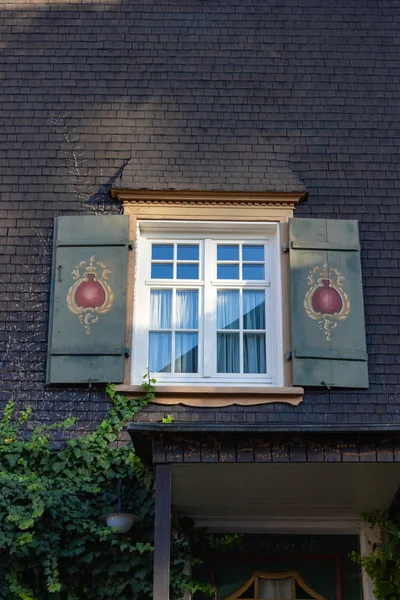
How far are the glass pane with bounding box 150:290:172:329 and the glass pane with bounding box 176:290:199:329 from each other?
0.08 meters

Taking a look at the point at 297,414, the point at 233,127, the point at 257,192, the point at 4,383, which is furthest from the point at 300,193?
the point at 4,383

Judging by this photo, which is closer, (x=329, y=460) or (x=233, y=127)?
(x=329, y=460)

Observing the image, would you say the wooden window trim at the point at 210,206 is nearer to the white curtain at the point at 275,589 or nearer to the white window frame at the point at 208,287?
the white window frame at the point at 208,287

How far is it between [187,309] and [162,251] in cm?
64

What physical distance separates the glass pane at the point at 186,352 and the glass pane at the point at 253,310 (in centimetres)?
50

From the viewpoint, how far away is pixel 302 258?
9.32 m

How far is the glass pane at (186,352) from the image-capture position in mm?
9141

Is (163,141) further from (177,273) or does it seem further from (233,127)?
(177,273)

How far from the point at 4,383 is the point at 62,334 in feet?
2.13

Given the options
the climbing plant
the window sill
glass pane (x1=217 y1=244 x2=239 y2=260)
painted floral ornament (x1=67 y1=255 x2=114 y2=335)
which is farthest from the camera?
glass pane (x1=217 y1=244 x2=239 y2=260)

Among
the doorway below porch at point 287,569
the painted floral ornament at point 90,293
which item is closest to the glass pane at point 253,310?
the painted floral ornament at point 90,293

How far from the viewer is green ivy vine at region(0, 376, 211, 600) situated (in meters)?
7.80

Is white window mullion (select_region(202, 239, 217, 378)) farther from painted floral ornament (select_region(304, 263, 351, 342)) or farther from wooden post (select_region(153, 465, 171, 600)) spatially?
wooden post (select_region(153, 465, 171, 600))

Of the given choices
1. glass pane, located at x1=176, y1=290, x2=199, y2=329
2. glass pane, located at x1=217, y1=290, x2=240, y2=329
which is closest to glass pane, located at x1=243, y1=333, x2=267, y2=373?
glass pane, located at x1=217, y1=290, x2=240, y2=329
